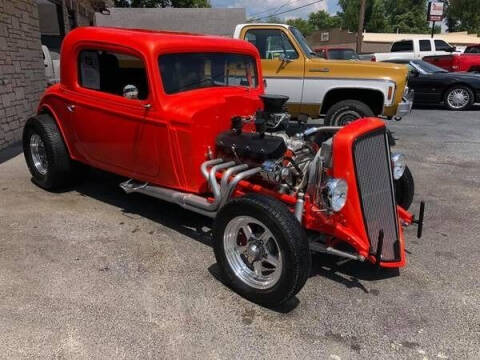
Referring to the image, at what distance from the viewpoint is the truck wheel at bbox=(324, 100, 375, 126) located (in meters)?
7.82

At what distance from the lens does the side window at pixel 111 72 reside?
4.15m

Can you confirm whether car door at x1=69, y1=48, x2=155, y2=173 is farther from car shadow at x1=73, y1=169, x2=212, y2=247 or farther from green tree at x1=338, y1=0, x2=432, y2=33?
green tree at x1=338, y1=0, x2=432, y2=33

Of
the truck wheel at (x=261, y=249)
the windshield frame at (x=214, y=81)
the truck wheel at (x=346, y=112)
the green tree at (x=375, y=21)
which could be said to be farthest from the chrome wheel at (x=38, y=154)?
the green tree at (x=375, y=21)

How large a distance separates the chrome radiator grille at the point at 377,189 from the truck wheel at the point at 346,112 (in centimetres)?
449

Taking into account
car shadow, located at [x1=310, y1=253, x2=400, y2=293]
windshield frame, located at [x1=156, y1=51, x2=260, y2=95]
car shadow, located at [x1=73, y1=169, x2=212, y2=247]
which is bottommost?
car shadow, located at [x1=310, y1=253, x2=400, y2=293]

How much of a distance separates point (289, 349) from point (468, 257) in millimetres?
2010

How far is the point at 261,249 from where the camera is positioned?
3158 mm

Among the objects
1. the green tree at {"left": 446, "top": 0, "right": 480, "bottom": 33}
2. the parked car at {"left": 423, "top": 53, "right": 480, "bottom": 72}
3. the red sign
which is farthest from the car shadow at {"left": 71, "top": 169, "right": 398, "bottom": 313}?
the green tree at {"left": 446, "top": 0, "right": 480, "bottom": 33}

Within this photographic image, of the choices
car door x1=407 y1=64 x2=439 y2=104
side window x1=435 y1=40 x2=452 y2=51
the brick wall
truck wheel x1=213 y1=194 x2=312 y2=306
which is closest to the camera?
truck wheel x1=213 y1=194 x2=312 y2=306

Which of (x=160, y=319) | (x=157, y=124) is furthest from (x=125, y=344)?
(x=157, y=124)

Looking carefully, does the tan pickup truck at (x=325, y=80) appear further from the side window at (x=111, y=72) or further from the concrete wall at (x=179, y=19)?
the concrete wall at (x=179, y=19)

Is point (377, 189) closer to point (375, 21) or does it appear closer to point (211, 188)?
point (211, 188)

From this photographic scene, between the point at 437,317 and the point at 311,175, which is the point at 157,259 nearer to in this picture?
the point at 311,175

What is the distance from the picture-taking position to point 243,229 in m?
3.22
